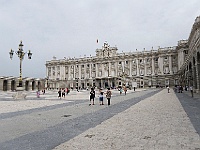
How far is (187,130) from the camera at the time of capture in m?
6.03

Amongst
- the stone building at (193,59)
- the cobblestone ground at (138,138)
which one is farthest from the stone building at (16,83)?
the cobblestone ground at (138,138)

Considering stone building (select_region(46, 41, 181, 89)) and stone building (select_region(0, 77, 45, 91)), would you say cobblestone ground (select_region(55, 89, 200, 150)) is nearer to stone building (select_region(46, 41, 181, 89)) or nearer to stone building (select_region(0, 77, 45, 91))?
stone building (select_region(0, 77, 45, 91))

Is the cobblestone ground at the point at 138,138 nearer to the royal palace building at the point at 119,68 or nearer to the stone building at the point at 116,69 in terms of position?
the royal palace building at the point at 119,68

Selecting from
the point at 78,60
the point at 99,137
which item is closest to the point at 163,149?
the point at 99,137

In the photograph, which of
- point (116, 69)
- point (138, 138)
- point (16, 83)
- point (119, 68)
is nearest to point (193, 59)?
point (138, 138)

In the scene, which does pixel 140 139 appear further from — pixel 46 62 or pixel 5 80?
pixel 46 62

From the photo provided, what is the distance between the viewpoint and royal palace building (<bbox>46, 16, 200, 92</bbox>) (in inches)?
2832

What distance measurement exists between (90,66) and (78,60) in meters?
7.43

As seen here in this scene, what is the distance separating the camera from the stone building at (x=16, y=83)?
55225 millimetres

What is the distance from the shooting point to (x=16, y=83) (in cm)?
5859

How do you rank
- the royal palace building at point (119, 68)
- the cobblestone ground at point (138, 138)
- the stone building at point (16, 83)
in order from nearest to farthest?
the cobblestone ground at point (138, 138)
the stone building at point (16, 83)
the royal palace building at point (119, 68)

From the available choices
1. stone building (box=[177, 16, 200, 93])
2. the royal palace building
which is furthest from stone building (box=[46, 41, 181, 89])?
stone building (box=[177, 16, 200, 93])

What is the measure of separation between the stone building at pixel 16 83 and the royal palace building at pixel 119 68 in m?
20.7

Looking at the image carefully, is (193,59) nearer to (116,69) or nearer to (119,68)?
(119,68)
